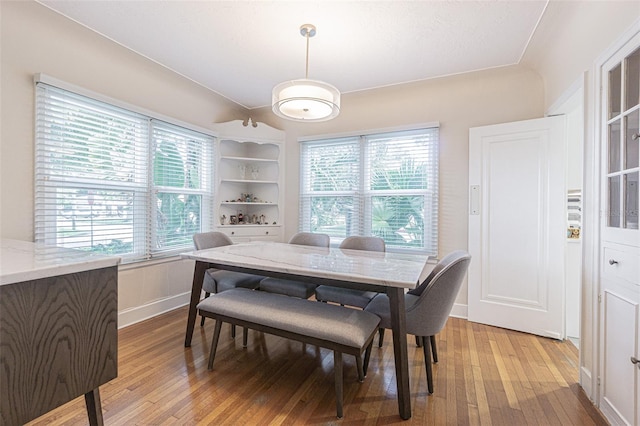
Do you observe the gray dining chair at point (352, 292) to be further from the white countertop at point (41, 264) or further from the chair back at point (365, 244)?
the white countertop at point (41, 264)

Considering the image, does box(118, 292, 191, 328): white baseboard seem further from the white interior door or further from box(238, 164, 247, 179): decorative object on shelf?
the white interior door

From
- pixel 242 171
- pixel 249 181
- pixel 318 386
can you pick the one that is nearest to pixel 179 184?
pixel 249 181

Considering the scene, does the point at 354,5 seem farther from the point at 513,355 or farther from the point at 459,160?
the point at 513,355

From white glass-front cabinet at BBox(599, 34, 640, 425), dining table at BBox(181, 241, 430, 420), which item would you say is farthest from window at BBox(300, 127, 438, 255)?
white glass-front cabinet at BBox(599, 34, 640, 425)

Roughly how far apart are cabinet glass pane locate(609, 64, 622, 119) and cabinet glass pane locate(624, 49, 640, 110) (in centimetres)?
7

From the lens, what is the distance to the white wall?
2.05 meters

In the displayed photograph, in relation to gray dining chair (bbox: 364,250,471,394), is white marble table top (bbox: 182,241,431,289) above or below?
above

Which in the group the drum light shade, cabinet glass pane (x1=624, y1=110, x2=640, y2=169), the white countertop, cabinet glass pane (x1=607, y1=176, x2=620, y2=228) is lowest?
the white countertop

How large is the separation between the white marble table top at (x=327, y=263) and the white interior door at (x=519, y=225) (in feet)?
3.61

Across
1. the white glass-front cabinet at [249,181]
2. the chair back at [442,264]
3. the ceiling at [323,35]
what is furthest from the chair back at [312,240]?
the ceiling at [323,35]

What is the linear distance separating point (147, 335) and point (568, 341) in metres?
3.82

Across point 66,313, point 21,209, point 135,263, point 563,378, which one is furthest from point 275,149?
point 563,378

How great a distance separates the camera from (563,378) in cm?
196

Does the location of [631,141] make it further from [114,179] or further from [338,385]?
[114,179]
